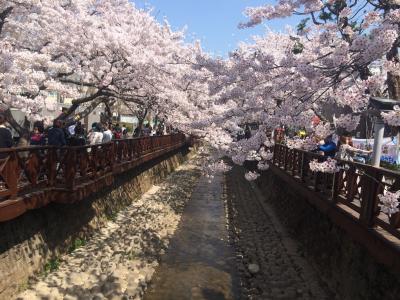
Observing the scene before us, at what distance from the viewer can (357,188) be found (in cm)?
843

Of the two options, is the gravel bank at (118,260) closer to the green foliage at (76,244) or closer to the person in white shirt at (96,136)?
the green foliage at (76,244)

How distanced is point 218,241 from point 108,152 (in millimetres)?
4651

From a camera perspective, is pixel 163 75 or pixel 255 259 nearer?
pixel 255 259

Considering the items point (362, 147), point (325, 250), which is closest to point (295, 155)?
point (362, 147)

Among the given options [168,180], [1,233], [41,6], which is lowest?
[168,180]

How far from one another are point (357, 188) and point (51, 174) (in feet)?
21.7

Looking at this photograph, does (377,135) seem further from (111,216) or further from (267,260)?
(111,216)

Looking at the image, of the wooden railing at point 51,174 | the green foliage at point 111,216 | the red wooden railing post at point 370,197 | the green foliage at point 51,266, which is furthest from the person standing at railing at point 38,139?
the red wooden railing post at point 370,197

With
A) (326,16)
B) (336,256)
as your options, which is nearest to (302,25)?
(326,16)

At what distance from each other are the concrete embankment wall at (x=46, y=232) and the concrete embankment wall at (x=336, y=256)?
21.0ft

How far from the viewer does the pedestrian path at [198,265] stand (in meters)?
9.40

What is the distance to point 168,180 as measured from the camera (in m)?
26.1

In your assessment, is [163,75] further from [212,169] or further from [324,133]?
[324,133]

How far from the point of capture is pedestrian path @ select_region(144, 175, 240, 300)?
9.40 meters
